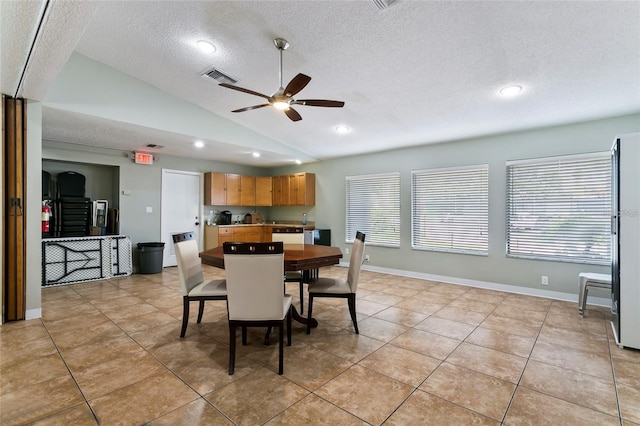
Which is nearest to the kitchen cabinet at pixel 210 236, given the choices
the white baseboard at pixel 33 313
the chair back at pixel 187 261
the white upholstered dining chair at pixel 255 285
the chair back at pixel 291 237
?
the chair back at pixel 291 237

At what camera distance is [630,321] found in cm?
269

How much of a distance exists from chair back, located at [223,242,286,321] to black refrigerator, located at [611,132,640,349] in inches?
122

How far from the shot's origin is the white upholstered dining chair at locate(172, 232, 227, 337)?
2.84 m

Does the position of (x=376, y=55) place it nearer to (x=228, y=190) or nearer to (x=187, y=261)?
(x=187, y=261)

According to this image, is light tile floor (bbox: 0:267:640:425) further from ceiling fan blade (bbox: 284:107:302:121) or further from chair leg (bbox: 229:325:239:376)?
ceiling fan blade (bbox: 284:107:302:121)

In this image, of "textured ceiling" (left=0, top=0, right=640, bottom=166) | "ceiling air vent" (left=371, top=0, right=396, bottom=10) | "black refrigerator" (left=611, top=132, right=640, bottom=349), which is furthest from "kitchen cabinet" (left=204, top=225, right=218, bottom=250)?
"black refrigerator" (left=611, top=132, right=640, bottom=349)

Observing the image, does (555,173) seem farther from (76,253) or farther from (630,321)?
(76,253)

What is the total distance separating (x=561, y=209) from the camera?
421cm

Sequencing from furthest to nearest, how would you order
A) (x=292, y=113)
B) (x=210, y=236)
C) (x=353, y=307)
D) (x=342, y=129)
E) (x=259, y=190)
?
(x=259, y=190) → (x=210, y=236) → (x=342, y=129) → (x=292, y=113) → (x=353, y=307)

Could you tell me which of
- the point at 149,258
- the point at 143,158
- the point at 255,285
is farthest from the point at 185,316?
the point at 143,158

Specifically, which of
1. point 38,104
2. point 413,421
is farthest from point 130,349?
point 38,104

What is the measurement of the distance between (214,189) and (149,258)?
2.06m

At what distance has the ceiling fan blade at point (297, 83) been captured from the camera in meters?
2.50

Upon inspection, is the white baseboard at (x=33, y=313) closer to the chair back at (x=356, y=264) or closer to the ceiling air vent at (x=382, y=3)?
the chair back at (x=356, y=264)
